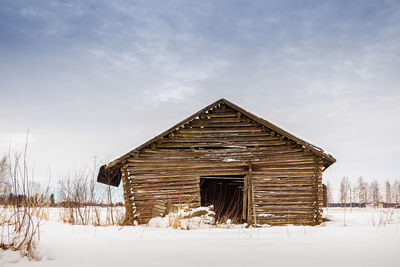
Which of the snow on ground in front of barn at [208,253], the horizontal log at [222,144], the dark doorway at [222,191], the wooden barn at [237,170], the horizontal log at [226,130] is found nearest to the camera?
the snow on ground in front of barn at [208,253]

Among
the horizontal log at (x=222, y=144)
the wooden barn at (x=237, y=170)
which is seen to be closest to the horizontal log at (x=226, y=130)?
the wooden barn at (x=237, y=170)

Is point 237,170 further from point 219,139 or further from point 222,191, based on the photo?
point 222,191

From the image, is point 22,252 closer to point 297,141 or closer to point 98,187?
point 98,187

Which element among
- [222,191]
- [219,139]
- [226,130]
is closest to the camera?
[219,139]

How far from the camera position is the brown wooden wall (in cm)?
1264

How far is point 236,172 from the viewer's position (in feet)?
41.9

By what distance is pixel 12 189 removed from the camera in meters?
4.42

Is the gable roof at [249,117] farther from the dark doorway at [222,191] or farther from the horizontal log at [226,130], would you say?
the dark doorway at [222,191]

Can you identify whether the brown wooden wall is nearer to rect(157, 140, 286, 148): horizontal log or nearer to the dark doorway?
rect(157, 140, 286, 148): horizontal log

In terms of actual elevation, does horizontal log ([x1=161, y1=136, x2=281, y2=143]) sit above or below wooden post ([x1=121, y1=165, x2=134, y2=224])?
above

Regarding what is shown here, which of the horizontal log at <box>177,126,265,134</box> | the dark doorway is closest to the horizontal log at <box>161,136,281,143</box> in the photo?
the horizontal log at <box>177,126,265,134</box>

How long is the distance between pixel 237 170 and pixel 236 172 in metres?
0.10

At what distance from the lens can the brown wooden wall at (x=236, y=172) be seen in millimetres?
12641

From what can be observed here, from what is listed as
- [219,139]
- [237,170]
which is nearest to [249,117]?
[219,139]
